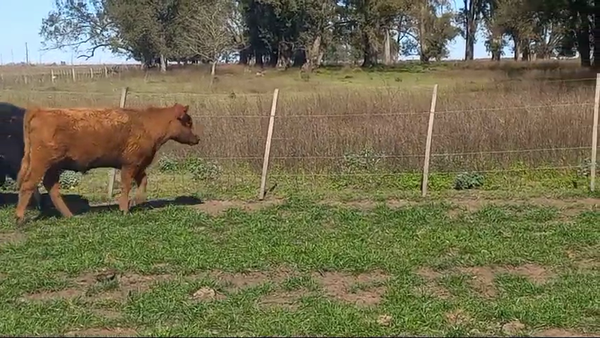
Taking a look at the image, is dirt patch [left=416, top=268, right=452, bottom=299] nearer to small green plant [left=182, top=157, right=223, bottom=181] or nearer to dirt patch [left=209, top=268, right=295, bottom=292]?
dirt patch [left=209, top=268, right=295, bottom=292]

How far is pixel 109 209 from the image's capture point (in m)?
10.5

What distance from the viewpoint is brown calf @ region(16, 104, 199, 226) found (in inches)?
373

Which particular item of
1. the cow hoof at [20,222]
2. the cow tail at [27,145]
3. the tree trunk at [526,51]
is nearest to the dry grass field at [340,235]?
the cow hoof at [20,222]

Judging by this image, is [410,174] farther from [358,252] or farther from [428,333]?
[428,333]

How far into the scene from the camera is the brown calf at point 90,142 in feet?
31.1

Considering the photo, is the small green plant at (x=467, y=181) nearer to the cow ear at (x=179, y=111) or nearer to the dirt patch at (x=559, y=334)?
the cow ear at (x=179, y=111)

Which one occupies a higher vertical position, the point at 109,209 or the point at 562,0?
the point at 562,0

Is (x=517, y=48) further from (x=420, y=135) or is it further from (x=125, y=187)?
(x=125, y=187)

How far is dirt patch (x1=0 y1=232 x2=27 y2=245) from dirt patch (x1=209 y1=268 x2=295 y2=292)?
2.87 meters

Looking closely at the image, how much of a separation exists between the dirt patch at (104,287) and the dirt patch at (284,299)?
3.52 feet

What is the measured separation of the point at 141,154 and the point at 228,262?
11.9 ft

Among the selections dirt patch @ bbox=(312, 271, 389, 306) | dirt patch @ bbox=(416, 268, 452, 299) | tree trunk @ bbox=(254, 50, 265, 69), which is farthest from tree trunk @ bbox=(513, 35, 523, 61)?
dirt patch @ bbox=(312, 271, 389, 306)

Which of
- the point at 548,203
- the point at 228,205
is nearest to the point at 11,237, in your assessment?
the point at 228,205

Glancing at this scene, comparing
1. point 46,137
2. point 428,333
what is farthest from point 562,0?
point 428,333
